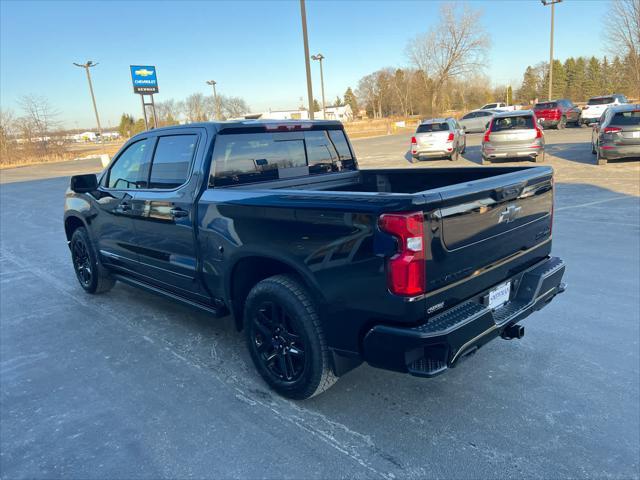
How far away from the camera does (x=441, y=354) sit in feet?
7.94

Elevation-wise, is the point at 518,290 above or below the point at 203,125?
below

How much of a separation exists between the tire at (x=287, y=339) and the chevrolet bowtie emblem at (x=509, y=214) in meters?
1.26

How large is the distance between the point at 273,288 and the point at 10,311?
3948 millimetres

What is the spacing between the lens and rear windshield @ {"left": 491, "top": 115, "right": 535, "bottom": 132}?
1430 cm

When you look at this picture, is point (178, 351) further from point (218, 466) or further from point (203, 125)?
point (203, 125)

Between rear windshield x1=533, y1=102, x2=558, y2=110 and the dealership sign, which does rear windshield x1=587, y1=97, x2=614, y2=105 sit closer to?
rear windshield x1=533, y1=102, x2=558, y2=110

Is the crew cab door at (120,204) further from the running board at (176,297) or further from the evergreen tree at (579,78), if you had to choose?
the evergreen tree at (579,78)

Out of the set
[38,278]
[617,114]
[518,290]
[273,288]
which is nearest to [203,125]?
[273,288]

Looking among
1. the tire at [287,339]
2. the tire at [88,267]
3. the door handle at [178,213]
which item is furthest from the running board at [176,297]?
the door handle at [178,213]

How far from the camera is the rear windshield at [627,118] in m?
12.6

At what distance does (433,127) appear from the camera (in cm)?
1748

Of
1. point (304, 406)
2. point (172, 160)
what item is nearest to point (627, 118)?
point (172, 160)

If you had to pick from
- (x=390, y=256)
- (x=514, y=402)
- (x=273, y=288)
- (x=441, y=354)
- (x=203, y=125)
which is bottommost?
(x=514, y=402)

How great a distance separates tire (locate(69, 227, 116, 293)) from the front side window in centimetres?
89
